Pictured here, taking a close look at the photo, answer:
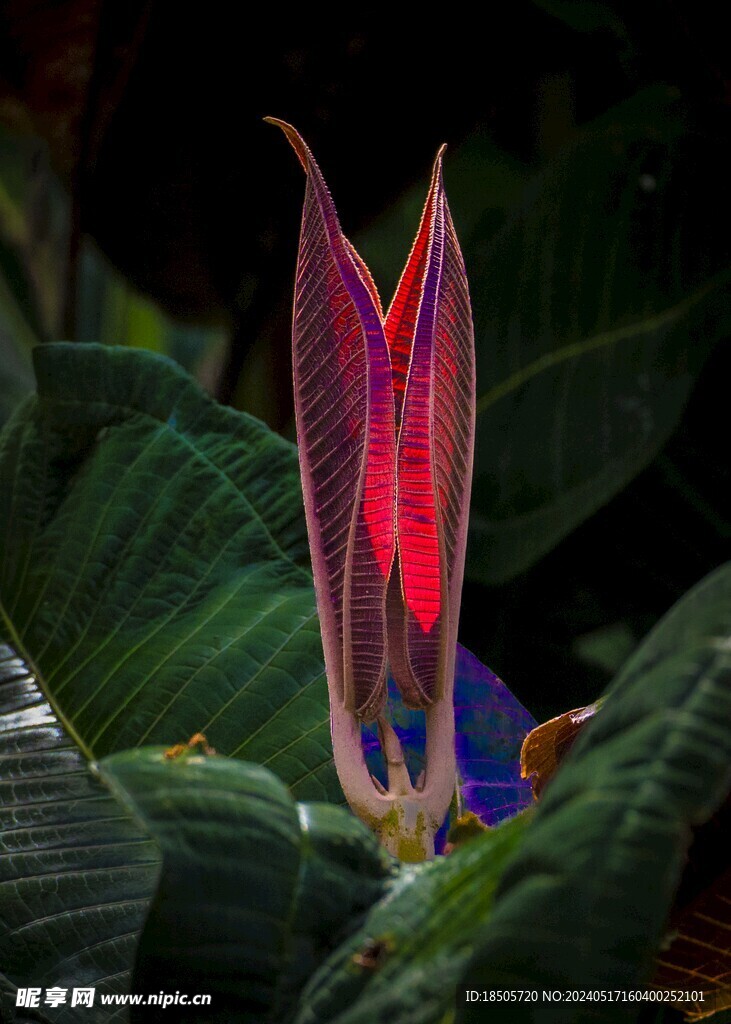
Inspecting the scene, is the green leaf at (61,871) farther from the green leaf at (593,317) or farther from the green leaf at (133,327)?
the green leaf at (133,327)

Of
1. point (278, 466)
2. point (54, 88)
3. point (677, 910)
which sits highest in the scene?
point (54, 88)

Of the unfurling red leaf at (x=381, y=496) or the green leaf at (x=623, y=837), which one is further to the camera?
the unfurling red leaf at (x=381, y=496)

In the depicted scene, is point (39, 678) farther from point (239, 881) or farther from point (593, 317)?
point (593, 317)

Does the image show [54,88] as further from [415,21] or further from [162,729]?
[162,729]

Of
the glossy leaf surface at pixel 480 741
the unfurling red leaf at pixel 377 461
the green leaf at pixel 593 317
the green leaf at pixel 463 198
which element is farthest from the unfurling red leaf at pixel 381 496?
the green leaf at pixel 463 198

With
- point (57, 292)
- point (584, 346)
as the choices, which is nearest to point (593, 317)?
point (584, 346)

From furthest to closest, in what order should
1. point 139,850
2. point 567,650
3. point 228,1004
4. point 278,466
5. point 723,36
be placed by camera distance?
point 567,650 < point 723,36 < point 278,466 < point 139,850 < point 228,1004

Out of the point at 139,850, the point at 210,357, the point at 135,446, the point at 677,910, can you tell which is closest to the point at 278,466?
the point at 135,446

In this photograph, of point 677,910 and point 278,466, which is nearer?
point 677,910
